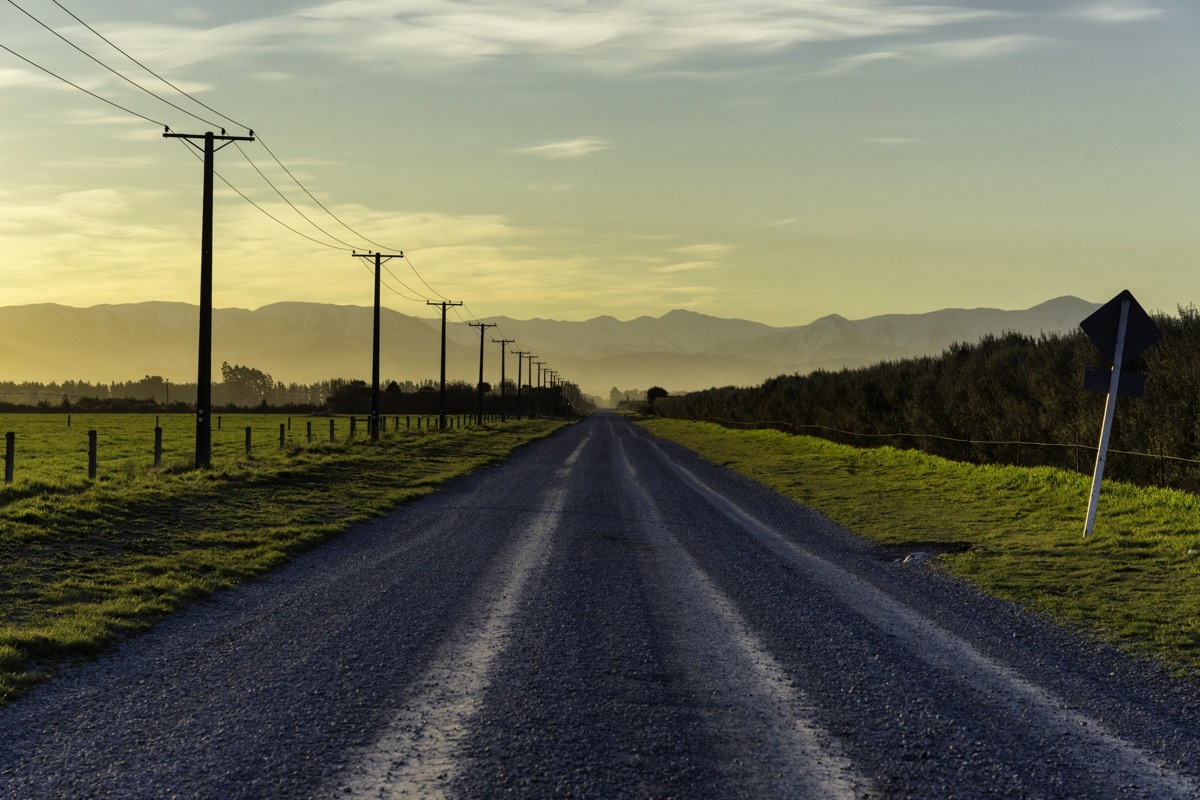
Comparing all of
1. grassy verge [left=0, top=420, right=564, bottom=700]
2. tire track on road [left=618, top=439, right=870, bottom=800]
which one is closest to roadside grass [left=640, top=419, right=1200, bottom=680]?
tire track on road [left=618, top=439, right=870, bottom=800]

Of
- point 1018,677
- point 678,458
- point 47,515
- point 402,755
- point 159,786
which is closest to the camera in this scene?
point 159,786

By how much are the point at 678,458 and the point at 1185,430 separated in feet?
69.3

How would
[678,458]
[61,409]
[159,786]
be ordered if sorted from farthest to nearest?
[61,409], [678,458], [159,786]

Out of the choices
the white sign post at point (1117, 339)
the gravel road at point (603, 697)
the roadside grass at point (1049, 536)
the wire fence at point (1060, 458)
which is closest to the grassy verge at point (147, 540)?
the gravel road at point (603, 697)

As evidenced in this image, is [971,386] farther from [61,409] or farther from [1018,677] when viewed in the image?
[61,409]

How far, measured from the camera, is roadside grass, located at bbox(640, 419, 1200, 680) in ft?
29.9

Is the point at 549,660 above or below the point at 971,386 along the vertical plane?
below

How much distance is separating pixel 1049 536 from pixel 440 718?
1184 centimetres

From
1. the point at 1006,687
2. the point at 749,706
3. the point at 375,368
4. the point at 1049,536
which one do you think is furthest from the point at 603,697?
the point at 375,368

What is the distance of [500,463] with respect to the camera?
3341 centimetres

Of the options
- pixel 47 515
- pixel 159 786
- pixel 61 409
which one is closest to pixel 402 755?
pixel 159 786

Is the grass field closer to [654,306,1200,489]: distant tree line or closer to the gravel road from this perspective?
the gravel road

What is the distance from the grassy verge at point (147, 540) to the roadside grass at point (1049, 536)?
8316 millimetres

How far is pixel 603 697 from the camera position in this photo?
20.5ft
